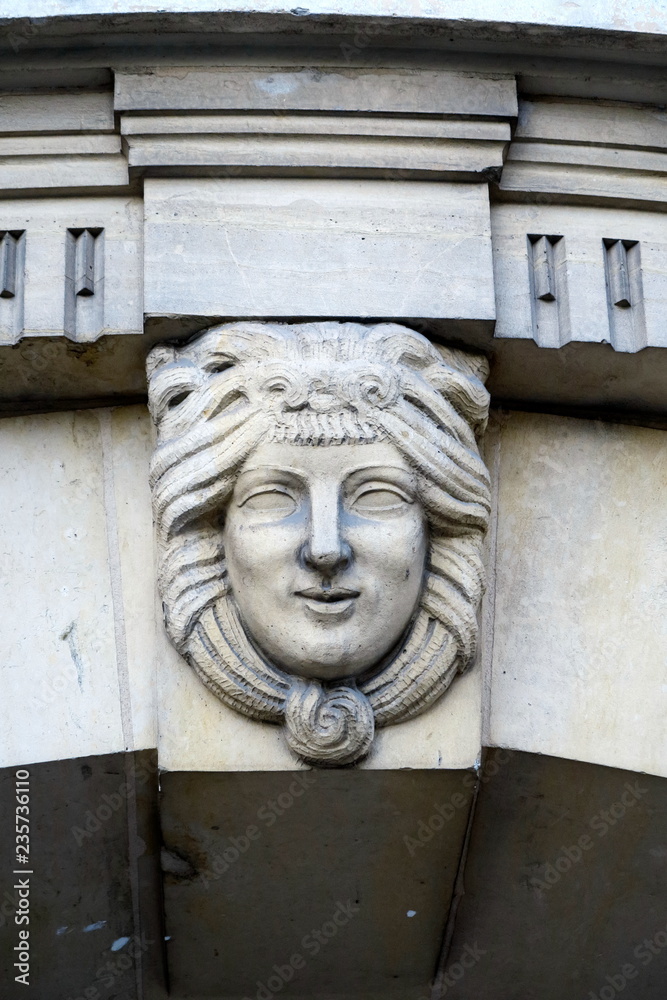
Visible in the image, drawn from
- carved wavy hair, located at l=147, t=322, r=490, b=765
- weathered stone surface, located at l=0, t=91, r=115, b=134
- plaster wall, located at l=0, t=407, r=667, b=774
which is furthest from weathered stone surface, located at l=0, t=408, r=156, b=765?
weathered stone surface, located at l=0, t=91, r=115, b=134

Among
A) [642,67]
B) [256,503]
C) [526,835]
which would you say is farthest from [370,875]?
[642,67]

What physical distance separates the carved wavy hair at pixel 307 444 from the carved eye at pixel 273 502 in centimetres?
5

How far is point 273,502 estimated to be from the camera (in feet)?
7.68

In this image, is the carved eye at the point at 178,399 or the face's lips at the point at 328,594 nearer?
the face's lips at the point at 328,594

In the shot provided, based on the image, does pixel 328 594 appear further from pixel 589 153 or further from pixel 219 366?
pixel 589 153

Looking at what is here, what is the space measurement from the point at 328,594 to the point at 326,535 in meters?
0.10

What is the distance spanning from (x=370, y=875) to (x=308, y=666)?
53 centimetres

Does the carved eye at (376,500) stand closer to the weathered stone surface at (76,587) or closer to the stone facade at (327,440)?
the stone facade at (327,440)

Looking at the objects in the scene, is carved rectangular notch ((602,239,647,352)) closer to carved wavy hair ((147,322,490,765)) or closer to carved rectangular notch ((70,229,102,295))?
carved wavy hair ((147,322,490,765))

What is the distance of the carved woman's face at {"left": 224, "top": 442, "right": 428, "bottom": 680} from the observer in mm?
2287

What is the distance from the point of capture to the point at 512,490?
104 inches

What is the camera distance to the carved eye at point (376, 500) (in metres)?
2.33

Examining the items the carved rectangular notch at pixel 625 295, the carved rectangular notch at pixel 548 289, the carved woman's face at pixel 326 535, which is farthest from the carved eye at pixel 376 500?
the carved rectangular notch at pixel 625 295

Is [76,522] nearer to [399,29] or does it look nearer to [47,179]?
[47,179]
